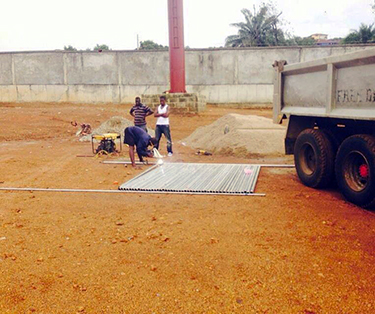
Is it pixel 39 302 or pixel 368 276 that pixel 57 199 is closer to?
pixel 39 302

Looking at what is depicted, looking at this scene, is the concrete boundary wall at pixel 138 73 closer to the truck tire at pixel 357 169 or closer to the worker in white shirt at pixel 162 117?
the worker in white shirt at pixel 162 117

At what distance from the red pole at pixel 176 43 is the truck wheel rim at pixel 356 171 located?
48.9 ft

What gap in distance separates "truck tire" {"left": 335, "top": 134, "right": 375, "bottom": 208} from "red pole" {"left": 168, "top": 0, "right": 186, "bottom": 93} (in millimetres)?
14689

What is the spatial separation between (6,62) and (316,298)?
27.5 m

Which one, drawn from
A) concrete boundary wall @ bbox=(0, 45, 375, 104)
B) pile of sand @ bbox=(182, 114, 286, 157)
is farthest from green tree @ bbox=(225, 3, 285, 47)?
pile of sand @ bbox=(182, 114, 286, 157)

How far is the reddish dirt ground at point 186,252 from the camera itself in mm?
3221

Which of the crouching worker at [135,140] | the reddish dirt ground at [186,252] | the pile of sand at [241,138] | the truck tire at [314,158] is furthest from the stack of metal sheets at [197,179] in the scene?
the pile of sand at [241,138]

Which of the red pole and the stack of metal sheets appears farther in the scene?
the red pole

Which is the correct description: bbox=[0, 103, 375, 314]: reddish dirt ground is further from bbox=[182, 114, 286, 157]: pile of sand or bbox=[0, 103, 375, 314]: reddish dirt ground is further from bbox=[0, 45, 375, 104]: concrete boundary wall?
bbox=[0, 45, 375, 104]: concrete boundary wall

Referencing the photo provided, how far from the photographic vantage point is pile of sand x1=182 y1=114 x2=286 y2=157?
430 inches

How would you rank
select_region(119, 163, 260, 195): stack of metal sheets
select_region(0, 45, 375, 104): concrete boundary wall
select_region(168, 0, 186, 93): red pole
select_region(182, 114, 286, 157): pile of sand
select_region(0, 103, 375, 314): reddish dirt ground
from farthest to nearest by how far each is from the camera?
select_region(0, 45, 375, 104): concrete boundary wall, select_region(168, 0, 186, 93): red pole, select_region(182, 114, 286, 157): pile of sand, select_region(119, 163, 260, 195): stack of metal sheets, select_region(0, 103, 375, 314): reddish dirt ground

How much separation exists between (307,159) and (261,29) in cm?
3487

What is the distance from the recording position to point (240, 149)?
36.0 ft

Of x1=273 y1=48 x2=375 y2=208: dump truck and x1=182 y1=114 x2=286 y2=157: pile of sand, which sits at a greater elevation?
x1=273 y1=48 x2=375 y2=208: dump truck
